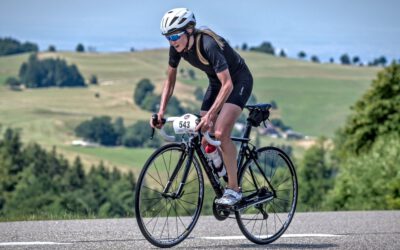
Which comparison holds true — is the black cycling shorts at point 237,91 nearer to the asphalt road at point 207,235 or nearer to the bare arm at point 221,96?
the bare arm at point 221,96

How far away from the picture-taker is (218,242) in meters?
A: 9.30

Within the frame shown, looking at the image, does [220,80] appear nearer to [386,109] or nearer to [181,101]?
[386,109]

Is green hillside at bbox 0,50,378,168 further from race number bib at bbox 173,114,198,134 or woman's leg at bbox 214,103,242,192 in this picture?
race number bib at bbox 173,114,198,134

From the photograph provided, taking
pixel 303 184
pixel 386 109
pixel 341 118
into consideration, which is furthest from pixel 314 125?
pixel 386 109

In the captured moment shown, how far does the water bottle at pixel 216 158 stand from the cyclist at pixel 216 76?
0.25ft

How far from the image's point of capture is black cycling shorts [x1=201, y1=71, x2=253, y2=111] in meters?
8.98

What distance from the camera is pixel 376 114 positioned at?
56500 mm

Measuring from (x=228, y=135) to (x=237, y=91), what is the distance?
423 mm

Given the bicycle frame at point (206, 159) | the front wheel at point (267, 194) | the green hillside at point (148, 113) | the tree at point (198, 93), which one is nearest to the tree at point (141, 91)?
the green hillside at point (148, 113)

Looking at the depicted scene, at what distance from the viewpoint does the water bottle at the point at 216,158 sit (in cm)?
906

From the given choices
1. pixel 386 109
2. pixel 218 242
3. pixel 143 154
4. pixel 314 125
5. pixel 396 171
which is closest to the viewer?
pixel 218 242

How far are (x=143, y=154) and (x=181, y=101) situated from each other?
128 feet

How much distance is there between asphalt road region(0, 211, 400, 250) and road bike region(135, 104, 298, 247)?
0.60 feet

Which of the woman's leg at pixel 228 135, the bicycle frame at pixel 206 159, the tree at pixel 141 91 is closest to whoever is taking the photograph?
the bicycle frame at pixel 206 159
